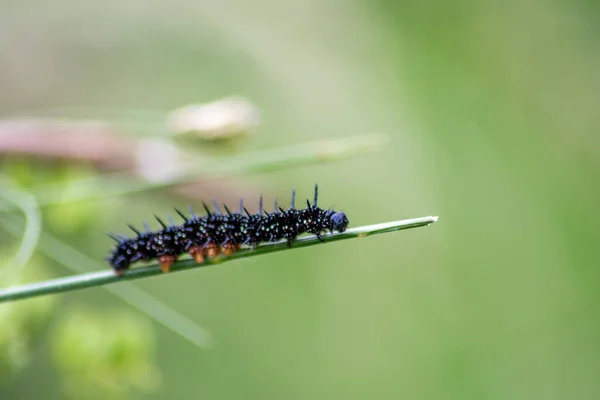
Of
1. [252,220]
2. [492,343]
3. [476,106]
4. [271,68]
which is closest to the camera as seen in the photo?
[252,220]

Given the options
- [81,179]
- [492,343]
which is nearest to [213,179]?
[81,179]

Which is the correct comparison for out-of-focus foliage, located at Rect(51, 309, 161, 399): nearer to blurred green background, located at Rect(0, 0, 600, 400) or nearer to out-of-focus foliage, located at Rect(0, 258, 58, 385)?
out-of-focus foliage, located at Rect(0, 258, 58, 385)

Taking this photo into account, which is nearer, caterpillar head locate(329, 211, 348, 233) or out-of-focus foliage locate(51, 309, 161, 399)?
caterpillar head locate(329, 211, 348, 233)

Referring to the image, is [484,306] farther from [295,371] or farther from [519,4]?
[519,4]

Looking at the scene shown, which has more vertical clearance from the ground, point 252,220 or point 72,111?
point 72,111

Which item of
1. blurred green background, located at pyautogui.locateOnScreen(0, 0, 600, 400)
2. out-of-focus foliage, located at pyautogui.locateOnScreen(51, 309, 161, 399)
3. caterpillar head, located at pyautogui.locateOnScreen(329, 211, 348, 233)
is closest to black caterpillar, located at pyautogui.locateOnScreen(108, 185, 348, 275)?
caterpillar head, located at pyautogui.locateOnScreen(329, 211, 348, 233)

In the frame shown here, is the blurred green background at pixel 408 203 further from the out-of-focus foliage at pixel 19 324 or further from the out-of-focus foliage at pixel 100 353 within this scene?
the out-of-focus foliage at pixel 19 324

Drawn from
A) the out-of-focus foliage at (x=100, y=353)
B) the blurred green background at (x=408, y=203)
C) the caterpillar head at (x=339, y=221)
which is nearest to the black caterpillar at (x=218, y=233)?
the caterpillar head at (x=339, y=221)
